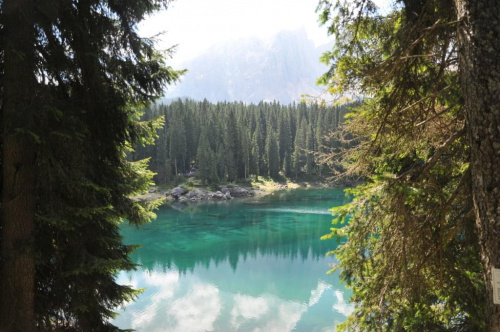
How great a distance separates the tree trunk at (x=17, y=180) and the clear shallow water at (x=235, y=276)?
7072mm

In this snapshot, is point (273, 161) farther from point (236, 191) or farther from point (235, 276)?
point (235, 276)

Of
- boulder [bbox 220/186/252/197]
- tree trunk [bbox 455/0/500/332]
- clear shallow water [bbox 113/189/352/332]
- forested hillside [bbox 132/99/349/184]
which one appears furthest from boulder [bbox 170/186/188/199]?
tree trunk [bbox 455/0/500/332]

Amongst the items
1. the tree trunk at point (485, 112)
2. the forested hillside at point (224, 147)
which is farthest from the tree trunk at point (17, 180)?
the forested hillside at point (224, 147)

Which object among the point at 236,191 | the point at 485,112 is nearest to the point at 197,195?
the point at 236,191

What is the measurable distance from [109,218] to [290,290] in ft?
42.6

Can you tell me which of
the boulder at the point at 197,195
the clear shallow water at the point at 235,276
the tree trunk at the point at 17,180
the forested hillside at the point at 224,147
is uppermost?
the forested hillside at the point at 224,147

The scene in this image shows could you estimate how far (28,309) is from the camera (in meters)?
3.73

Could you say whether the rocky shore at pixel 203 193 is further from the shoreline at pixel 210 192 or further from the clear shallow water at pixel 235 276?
the clear shallow water at pixel 235 276

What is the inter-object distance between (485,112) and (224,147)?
5260 cm

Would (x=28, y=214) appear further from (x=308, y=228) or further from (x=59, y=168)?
(x=308, y=228)

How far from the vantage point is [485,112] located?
197 centimetres

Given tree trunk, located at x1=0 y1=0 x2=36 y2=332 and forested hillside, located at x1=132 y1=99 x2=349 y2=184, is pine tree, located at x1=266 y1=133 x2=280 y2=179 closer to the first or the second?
forested hillside, located at x1=132 y1=99 x2=349 y2=184

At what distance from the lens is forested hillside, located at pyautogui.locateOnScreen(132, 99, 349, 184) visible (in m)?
50.2

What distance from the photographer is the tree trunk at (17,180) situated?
140 inches
